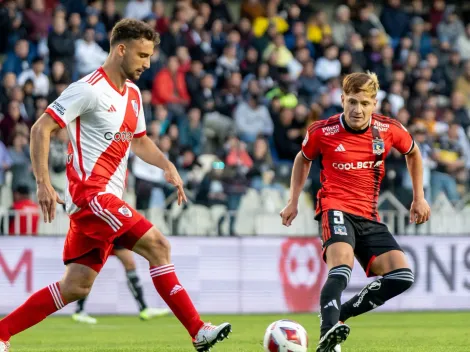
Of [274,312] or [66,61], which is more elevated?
[66,61]

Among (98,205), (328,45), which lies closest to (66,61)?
(328,45)

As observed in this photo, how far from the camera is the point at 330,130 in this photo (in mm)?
8422

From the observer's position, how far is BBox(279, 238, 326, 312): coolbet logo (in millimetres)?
14797

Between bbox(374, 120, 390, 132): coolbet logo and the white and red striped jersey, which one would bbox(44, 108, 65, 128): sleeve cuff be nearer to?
the white and red striped jersey

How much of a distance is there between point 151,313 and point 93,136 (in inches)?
247

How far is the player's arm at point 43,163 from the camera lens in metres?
7.04

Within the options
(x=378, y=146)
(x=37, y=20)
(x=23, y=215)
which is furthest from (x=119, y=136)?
(x=37, y=20)

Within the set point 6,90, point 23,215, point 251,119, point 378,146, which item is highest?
point 6,90

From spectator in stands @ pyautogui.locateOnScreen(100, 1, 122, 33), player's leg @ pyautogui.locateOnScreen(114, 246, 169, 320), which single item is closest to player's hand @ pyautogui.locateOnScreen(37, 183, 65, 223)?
player's leg @ pyautogui.locateOnScreen(114, 246, 169, 320)

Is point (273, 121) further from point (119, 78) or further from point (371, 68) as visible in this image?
point (119, 78)

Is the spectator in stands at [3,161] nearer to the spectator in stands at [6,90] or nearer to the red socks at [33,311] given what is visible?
the spectator in stands at [6,90]

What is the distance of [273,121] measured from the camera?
18.4 metres

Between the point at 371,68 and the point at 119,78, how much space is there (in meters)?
13.6

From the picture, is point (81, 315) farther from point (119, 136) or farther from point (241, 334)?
point (119, 136)
